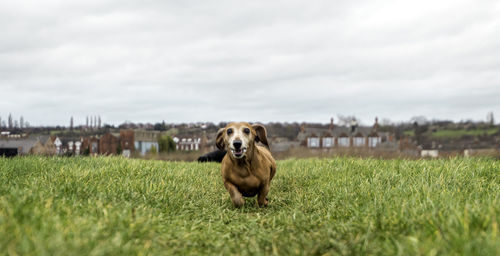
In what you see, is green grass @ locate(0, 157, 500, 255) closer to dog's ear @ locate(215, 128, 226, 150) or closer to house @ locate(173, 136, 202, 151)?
dog's ear @ locate(215, 128, 226, 150)

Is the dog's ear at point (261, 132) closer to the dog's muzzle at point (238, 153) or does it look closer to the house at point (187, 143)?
the dog's muzzle at point (238, 153)

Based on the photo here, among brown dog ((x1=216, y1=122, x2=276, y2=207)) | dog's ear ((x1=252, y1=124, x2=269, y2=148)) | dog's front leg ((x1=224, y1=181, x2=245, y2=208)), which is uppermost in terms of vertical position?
dog's ear ((x1=252, y1=124, x2=269, y2=148))

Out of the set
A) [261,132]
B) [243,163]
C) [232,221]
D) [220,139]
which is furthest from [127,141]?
[232,221]

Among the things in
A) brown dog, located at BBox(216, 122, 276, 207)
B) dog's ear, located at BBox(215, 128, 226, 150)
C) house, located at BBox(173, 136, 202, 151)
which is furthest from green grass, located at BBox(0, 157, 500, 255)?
house, located at BBox(173, 136, 202, 151)

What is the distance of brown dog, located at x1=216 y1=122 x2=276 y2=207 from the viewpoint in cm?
558

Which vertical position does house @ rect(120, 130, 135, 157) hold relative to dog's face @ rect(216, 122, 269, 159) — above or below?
below

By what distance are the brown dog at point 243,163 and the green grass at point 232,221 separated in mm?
326

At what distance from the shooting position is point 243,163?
5906mm

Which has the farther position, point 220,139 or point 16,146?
point 16,146

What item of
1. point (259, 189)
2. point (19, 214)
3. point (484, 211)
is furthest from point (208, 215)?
point (484, 211)

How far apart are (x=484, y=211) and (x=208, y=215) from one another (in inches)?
128

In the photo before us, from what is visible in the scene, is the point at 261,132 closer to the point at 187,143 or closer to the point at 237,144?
the point at 237,144

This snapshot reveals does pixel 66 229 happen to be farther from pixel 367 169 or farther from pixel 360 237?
pixel 367 169

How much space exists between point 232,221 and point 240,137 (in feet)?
4.25
